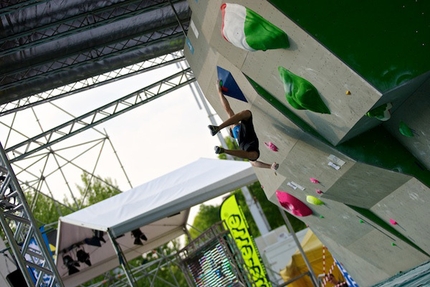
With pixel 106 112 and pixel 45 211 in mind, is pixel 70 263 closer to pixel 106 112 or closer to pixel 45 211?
pixel 106 112

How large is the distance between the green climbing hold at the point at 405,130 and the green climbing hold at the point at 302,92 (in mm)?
841

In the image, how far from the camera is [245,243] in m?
15.3

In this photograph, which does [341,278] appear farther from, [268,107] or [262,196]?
[262,196]

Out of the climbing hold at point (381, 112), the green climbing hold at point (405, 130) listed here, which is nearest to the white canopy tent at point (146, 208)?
the green climbing hold at point (405, 130)

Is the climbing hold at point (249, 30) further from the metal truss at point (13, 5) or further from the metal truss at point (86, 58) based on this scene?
the metal truss at point (86, 58)

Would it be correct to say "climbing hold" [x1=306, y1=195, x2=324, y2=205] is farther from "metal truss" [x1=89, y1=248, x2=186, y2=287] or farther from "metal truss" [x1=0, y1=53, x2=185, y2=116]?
"metal truss" [x1=0, y1=53, x2=185, y2=116]

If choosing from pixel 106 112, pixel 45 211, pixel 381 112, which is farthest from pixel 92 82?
pixel 45 211

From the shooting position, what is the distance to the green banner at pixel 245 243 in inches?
595

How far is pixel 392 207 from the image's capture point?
10.7m

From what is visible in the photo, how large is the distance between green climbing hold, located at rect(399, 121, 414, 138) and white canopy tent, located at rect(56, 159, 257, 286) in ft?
19.7

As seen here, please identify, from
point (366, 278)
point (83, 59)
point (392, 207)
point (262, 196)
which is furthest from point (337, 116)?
point (262, 196)

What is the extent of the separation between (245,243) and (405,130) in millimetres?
6623

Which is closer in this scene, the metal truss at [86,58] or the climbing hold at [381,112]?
the climbing hold at [381,112]

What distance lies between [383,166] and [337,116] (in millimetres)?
1110
